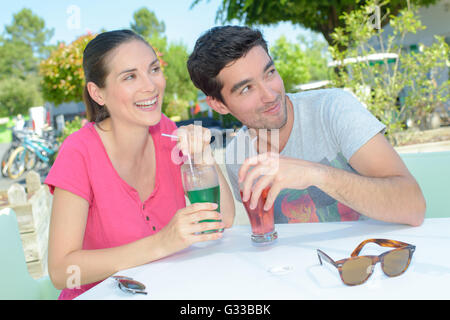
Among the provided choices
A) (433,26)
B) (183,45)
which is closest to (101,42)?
(433,26)

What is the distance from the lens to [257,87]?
1.90m

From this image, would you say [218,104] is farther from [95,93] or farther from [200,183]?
[200,183]

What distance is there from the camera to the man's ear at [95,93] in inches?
77.5

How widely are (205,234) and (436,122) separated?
9556 mm

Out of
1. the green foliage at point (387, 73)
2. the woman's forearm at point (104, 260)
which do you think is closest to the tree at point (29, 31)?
the green foliage at point (387, 73)

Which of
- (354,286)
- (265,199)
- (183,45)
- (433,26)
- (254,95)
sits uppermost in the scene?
(183,45)

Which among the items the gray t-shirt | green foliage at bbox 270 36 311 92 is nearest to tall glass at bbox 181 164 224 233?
the gray t-shirt

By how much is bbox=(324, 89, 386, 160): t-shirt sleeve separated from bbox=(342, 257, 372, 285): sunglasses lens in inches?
28.4

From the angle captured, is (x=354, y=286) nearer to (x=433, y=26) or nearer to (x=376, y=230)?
(x=376, y=230)

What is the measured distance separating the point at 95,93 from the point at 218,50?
616mm

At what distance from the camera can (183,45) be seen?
47.2 m

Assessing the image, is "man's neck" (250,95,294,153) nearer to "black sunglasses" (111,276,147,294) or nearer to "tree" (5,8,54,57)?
"black sunglasses" (111,276,147,294)

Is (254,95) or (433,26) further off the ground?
(433,26)

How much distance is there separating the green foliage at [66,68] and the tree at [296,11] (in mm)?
3305
